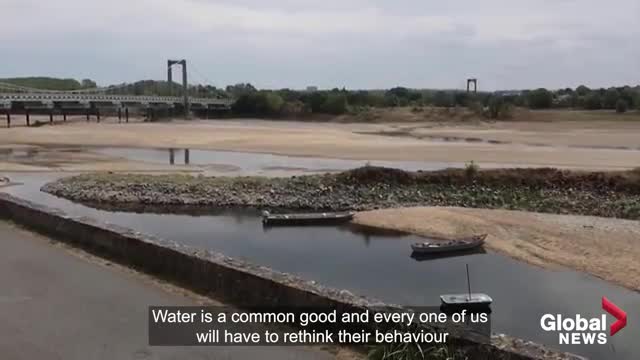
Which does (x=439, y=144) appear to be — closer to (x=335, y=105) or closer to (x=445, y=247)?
(x=445, y=247)

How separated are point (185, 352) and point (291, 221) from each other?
20.9 metres

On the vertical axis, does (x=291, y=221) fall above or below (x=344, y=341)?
below

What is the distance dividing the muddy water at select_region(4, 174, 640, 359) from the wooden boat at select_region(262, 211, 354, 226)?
512 mm

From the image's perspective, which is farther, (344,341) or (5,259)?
(5,259)

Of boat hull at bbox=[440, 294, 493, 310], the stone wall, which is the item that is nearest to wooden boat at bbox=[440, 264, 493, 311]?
boat hull at bbox=[440, 294, 493, 310]

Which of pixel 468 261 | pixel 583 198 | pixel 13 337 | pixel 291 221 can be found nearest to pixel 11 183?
pixel 291 221

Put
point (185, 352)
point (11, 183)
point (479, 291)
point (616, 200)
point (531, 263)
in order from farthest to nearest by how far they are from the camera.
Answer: point (11, 183) → point (616, 200) → point (531, 263) → point (479, 291) → point (185, 352)

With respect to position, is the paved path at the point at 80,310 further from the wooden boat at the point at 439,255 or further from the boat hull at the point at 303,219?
the boat hull at the point at 303,219

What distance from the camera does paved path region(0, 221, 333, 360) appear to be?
7.19m

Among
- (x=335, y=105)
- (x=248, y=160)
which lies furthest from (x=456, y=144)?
(x=335, y=105)

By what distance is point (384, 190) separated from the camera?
117ft

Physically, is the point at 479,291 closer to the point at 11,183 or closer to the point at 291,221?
the point at 291,221

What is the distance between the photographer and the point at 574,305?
55.6ft

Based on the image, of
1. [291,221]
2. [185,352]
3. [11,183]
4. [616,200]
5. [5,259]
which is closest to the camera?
[185,352]
